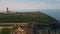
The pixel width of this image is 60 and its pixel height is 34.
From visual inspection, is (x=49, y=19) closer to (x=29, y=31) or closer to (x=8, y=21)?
(x=29, y=31)

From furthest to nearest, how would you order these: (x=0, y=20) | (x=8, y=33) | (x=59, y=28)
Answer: (x=0, y=20) < (x=59, y=28) < (x=8, y=33)

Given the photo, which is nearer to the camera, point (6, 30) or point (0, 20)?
point (6, 30)

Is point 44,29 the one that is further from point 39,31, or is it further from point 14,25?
point 14,25

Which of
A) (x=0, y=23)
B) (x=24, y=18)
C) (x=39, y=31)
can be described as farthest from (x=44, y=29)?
(x=0, y=23)

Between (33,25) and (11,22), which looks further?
(11,22)

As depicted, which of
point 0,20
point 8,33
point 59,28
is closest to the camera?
point 8,33

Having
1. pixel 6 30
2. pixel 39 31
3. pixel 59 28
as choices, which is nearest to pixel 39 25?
pixel 39 31

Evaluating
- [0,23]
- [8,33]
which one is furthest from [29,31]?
[0,23]
